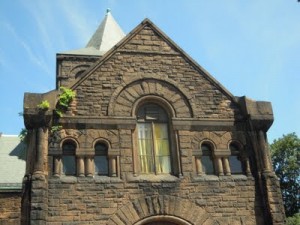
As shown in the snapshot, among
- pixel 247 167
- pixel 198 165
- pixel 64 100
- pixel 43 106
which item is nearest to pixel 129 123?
pixel 64 100

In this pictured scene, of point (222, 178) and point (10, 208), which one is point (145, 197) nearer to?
point (222, 178)

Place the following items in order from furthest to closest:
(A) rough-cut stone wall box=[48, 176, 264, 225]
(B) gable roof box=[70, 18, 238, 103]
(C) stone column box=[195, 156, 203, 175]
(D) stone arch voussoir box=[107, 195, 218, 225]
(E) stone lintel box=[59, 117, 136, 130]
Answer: (B) gable roof box=[70, 18, 238, 103] < (C) stone column box=[195, 156, 203, 175] < (E) stone lintel box=[59, 117, 136, 130] < (D) stone arch voussoir box=[107, 195, 218, 225] < (A) rough-cut stone wall box=[48, 176, 264, 225]

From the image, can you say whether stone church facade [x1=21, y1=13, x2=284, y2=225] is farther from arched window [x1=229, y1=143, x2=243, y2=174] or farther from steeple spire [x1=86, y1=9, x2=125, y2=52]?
steeple spire [x1=86, y1=9, x2=125, y2=52]

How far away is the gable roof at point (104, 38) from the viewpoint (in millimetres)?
29969

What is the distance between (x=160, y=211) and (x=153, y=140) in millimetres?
2193

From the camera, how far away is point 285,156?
33750 mm

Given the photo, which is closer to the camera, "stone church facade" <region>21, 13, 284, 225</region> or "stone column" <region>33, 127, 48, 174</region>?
"stone column" <region>33, 127, 48, 174</region>

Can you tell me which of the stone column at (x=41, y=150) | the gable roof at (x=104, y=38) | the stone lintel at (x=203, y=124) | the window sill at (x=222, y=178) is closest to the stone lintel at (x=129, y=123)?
the stone lintel at (x=203, y=124)

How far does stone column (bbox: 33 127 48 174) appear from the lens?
1088cm

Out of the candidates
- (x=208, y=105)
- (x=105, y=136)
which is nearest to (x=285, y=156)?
(x=208, y=105)

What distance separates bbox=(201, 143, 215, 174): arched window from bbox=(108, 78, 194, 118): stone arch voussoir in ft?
3.54

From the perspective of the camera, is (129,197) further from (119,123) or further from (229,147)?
(229,147)

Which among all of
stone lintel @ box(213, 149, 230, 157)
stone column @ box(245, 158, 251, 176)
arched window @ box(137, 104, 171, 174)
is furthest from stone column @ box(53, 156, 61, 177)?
stone column @ box(245, 158, 251, 176)

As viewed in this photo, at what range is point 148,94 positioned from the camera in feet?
41.8
